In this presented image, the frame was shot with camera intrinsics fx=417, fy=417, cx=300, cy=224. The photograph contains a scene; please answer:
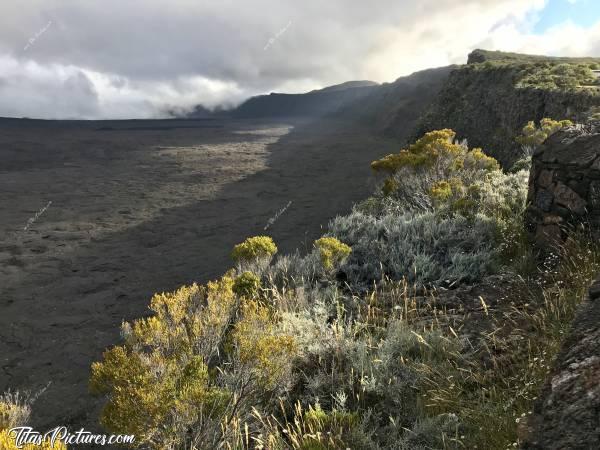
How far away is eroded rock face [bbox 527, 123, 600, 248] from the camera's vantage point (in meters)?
5.41

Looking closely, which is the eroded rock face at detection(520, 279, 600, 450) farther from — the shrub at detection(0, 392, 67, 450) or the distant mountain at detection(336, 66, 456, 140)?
the distant mountain at detection(336, 66, 456, 140)

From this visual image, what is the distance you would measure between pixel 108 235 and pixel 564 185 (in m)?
14.7

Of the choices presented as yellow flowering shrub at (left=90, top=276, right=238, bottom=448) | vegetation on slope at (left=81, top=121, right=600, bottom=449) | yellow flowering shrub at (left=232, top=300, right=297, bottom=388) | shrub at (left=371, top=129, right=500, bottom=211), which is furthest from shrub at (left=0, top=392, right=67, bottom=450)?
shrub at (left=371, top=129, right=500, bottom=211)

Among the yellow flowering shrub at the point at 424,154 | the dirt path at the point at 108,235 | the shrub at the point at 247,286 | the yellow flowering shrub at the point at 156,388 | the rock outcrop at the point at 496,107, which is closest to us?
the yellow flowering shrub at the point at 156,388

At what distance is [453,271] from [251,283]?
10.2 feet

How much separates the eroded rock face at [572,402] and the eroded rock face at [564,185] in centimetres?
361

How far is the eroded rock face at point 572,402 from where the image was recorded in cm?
164

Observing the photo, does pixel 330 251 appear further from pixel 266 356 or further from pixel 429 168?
pixel 429 168

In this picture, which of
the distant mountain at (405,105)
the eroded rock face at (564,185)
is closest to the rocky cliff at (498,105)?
the distant mountain at (405,105)

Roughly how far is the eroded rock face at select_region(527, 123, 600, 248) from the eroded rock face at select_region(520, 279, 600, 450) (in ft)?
11.9

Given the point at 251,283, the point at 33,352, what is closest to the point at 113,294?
the point at 33,352

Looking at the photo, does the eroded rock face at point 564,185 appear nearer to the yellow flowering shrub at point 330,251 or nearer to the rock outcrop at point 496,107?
the yellow flowering shrub at point 330,251

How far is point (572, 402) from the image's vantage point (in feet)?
5.75

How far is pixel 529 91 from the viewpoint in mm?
22297
